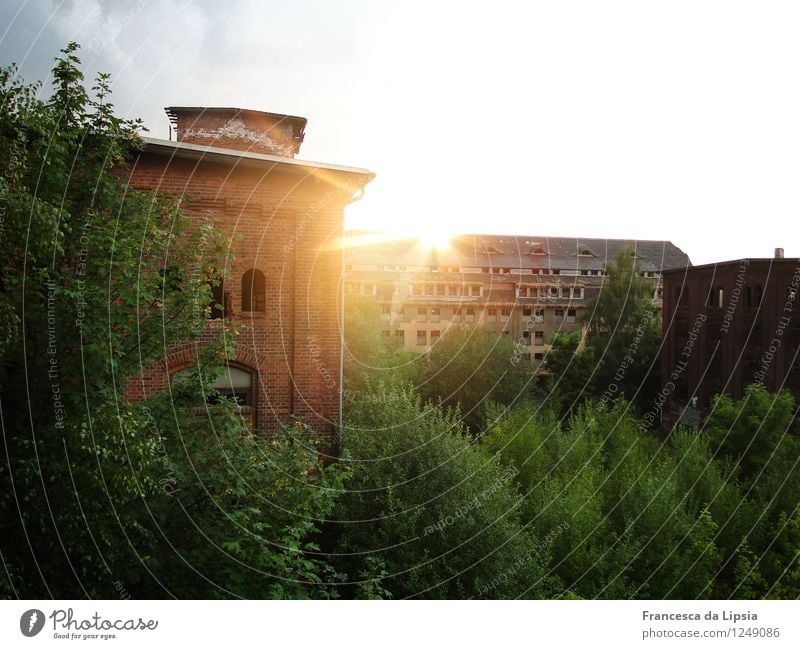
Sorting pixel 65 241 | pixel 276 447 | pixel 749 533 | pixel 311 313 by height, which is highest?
pixel 65 241

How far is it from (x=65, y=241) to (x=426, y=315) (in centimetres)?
2914

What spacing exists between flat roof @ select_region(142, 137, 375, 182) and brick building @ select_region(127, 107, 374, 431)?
0.07ft

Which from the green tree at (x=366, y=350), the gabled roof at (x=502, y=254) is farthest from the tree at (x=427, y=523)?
the gabled roof at (x=502, y=254)

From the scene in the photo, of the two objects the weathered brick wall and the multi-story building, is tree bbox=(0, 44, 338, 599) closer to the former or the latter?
the weathered brick wall

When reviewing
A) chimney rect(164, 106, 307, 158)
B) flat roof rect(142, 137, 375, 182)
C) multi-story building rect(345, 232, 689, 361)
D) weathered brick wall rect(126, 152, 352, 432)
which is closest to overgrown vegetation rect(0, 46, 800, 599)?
weathered brick wall rect(126, 152, 352, 432)

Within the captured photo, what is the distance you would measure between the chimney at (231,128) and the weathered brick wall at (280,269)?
3367 mm

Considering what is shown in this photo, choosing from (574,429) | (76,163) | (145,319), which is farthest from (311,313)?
(574,429)

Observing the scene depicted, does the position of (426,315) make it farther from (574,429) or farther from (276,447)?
(276,447)

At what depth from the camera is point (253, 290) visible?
451 inches

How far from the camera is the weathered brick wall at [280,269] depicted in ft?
35.6

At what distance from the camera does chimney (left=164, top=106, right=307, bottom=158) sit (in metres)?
14.0

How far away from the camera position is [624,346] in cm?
3272

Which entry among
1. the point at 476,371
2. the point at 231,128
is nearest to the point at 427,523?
the point at 231,128

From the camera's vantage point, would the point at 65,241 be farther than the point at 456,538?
No
